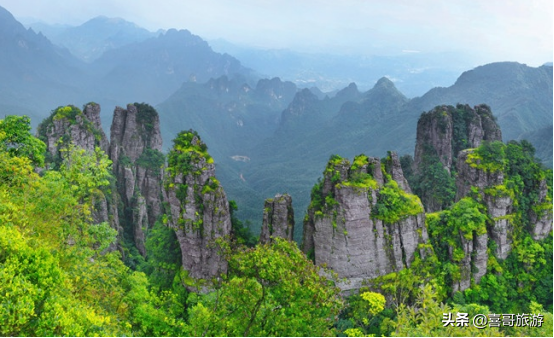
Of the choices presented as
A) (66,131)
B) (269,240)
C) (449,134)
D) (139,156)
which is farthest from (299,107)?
(269,240)

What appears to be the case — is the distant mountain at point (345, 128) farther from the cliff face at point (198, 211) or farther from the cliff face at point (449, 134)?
the cliff face at point (198, 211)

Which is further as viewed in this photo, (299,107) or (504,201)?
(299,107)

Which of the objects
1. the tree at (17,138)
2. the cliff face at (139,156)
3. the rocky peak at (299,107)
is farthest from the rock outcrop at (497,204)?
the rocky peak at (299,107)

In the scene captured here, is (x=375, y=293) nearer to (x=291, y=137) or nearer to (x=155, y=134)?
(x=155, y=134)

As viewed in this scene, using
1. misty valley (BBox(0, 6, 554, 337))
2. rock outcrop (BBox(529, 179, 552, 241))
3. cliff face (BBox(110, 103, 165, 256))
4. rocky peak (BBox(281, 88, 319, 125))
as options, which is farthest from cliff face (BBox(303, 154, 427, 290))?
rocky peak (BBox(281, 88, 319, 125))

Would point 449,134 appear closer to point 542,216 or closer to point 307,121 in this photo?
point 542,216
